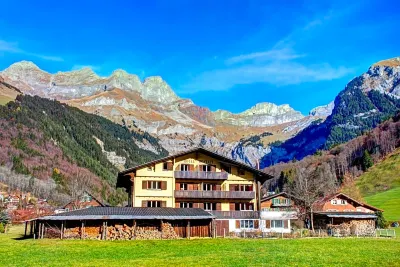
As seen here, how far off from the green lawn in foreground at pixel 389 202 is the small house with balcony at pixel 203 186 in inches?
1970

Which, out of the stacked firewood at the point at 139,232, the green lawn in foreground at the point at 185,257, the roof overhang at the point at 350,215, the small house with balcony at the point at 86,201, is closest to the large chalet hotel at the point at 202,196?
the stacked firewood at the point at 139,232

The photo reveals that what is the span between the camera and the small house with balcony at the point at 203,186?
69312 millimetres

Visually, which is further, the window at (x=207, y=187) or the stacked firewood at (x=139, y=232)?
the window at (x=207, y=187)

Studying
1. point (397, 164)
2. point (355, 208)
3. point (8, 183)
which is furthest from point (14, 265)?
point (8, 183)

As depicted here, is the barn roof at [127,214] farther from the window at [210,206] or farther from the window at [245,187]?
the window at [245,187]

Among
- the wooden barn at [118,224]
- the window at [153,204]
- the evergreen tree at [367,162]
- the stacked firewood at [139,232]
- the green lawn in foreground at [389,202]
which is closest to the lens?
the wooden barn at [118,224]

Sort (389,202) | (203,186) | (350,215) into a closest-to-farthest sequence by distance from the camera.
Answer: (203,186), (350,215), (389,202)

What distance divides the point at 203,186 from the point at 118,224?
2051 centimetres

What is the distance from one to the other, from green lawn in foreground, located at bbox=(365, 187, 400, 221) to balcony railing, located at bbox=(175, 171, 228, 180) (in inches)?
2116

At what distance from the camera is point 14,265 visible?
2936 cm

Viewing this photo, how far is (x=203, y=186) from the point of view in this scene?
240ft

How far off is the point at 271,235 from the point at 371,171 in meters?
133

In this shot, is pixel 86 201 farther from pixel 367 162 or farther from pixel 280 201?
pixel 367 162

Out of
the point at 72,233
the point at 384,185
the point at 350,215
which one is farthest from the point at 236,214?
the point at 384,185
